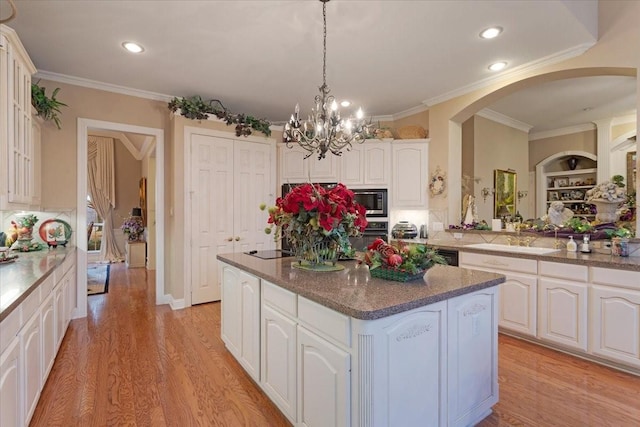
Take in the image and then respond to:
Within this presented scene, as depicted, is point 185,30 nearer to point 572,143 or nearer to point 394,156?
point 394,156

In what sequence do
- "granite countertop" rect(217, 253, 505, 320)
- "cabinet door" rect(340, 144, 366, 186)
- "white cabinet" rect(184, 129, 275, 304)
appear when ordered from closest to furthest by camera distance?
"granite countertop" rect(217, 253, 505, 320), "white cabinet" rect(184, 129, 275, 304), "cabinet door" rect(340, 144, 366, 186)

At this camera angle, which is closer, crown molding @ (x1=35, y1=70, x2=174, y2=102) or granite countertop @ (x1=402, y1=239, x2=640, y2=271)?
granite countertop @ (x1=402, y1=239, x2=640, y2=271)

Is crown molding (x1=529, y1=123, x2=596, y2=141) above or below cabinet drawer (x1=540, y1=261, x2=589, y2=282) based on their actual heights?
above

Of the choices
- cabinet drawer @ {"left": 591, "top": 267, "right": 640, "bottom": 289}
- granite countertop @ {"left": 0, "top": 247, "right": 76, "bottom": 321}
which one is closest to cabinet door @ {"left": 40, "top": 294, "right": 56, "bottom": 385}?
granite countertop @ {"left": 0, "top": 247, "right": 76, "bottom": 321}

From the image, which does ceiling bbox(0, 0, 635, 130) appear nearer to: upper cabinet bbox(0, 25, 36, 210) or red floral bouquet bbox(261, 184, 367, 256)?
upper cabinet bbox(0, 25, 36, 210)

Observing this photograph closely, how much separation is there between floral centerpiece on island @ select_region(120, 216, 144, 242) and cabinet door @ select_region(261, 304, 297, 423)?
6.31 meters

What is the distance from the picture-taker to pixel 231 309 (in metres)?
2.48

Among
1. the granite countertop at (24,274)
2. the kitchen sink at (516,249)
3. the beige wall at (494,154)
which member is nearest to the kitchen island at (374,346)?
the granite countertop at (24,274)

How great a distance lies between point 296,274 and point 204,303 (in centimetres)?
279

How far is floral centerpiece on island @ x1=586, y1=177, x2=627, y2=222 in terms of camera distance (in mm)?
2920

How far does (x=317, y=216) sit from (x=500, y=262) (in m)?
2.16

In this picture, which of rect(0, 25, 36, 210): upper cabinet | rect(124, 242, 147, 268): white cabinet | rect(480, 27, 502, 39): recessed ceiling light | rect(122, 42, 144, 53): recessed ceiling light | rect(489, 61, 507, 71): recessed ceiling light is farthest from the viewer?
rect(124, 242, 147, 268): white cabinet

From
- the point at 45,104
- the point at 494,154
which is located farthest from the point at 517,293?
the point at 45,104

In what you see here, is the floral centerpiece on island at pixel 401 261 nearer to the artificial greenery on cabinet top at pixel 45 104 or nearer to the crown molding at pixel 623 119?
the artificial greenery on cabinet top at pixel 45 104
